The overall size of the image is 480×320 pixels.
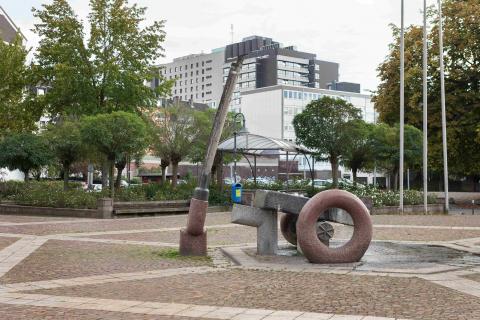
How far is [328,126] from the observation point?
31.6 m

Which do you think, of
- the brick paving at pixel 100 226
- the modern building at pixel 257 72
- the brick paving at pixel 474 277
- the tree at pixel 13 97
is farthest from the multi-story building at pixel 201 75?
the brick paving at pixel 474 277

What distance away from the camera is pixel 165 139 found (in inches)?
1374

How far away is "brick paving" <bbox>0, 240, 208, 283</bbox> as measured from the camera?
941cm

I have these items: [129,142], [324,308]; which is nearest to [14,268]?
[324,308]

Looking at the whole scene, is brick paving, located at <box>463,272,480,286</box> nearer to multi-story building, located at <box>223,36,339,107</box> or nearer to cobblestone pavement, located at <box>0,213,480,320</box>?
cobblestone pavement, located at <box>0,213,480,320</box>

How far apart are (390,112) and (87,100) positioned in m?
17.8

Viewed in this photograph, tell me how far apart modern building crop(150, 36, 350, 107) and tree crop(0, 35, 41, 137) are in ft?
287

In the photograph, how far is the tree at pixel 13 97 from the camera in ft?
106

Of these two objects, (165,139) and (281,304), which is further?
(165,139)

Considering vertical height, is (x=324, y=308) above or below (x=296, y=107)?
below

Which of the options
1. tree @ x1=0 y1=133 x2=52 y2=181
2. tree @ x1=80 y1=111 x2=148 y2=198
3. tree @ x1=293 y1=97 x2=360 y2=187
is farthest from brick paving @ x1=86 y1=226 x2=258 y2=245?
tree @ x1=293 y1=97 x2=360 y2=187

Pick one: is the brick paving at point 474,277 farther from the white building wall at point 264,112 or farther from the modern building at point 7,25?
the white building wall at point 264,112

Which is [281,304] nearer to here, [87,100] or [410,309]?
[410,309]

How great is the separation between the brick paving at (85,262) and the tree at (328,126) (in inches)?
773
